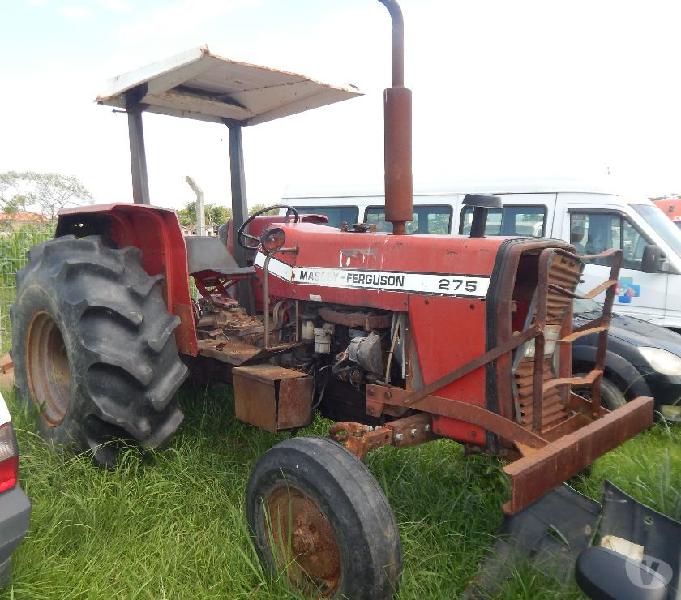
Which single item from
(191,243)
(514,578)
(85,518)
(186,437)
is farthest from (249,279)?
(514,578)

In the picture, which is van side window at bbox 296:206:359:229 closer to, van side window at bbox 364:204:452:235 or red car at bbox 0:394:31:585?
van side window at bbox 364:204:452:235

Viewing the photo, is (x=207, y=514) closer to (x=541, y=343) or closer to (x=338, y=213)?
(x=541, y=343)

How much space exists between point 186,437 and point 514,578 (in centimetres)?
201

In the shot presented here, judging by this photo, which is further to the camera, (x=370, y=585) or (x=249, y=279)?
(x=249, y=279)

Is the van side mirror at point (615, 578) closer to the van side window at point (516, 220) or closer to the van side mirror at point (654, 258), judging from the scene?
the van side mirror at point (654, 258)

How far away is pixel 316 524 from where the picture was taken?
2250 millimetres

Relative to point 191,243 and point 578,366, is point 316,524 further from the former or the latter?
point 578,366

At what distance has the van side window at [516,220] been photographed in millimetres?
6508

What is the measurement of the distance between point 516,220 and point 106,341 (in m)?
5.07

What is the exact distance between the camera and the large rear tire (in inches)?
109

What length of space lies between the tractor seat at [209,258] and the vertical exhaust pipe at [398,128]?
1.25 m

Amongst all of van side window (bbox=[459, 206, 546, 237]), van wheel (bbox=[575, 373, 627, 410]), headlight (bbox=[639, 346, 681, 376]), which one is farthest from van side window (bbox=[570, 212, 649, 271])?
van wheel (bbox=[575, 373, 627, 410])

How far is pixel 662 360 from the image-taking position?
4066 mm

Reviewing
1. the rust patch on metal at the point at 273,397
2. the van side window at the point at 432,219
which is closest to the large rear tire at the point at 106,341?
the rust patch on metal at the point at 273,397
